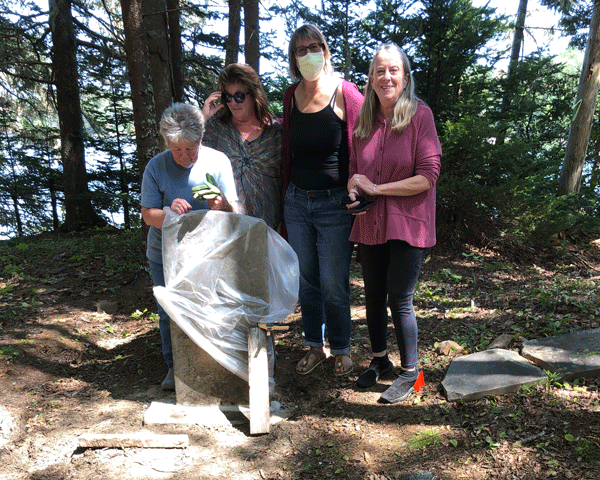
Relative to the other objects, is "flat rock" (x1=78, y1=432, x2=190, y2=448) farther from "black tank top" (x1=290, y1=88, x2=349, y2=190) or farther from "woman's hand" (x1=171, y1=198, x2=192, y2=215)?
"black tank top" (x1=290, y1=88, x2=349, y2=190)

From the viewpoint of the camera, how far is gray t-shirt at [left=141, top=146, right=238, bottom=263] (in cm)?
263

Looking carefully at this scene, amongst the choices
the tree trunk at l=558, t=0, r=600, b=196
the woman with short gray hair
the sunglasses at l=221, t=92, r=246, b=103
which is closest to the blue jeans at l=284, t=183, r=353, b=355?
the woman with short gray hair

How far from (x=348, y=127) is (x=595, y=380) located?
2.08m

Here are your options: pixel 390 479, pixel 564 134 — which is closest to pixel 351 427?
pixel 390 479

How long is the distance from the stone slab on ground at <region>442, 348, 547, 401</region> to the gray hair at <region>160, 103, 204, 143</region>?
6.95 ft

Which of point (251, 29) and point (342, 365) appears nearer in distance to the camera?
point (342, 365)

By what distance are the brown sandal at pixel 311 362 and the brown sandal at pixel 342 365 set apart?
16cm

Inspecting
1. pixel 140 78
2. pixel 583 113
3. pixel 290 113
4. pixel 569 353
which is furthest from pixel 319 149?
pixel 583 113

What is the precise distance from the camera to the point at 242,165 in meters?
2.87

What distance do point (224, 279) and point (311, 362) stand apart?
982 mm

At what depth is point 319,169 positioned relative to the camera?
274cm

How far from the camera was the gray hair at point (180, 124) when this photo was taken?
2436mm

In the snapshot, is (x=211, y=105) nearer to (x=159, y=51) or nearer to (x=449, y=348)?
(x=159, y=51)

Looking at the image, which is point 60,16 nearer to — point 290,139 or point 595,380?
point 290,139
